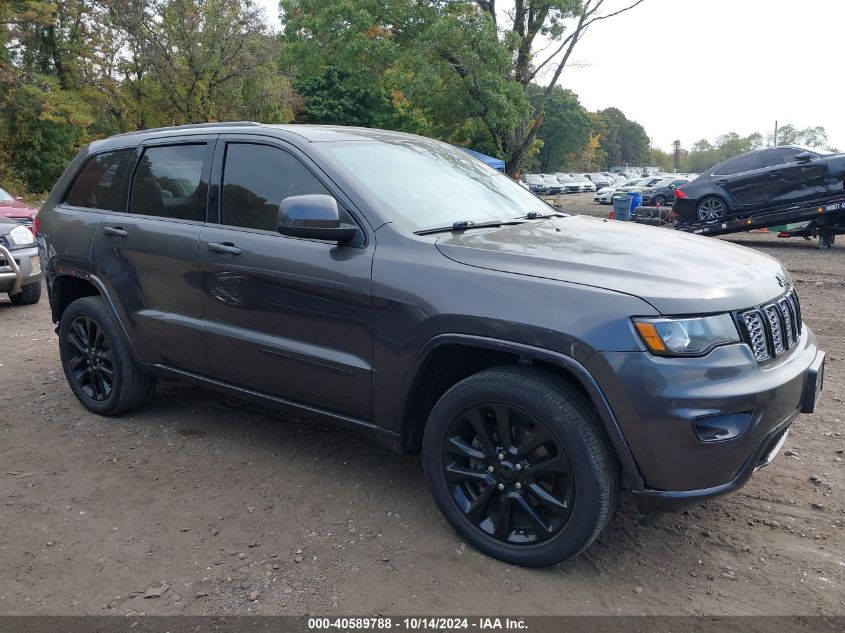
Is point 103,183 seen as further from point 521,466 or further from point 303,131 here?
point 521,466

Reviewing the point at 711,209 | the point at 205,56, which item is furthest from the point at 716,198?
the point at 205,56

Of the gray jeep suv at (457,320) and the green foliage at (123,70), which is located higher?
the green foliage at (123,70)

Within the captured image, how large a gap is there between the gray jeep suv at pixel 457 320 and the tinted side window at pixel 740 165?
38.4ft

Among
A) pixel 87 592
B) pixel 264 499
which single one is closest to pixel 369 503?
pixel 264 499

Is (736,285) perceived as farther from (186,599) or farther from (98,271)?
(98,271)

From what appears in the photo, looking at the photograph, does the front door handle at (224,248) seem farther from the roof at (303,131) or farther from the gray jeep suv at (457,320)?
the roof at (303,131)

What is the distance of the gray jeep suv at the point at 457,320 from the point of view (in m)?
2.62

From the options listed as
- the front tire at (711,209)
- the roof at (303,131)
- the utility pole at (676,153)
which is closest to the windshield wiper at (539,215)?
the roof at (303,131)

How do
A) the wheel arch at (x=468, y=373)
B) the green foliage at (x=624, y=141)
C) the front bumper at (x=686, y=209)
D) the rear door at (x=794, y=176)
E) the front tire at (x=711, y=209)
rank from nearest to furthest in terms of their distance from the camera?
the wheel arch at (x=468, y=373)
the rear door at (x=794, y=176)
the front tire at (x=711, y=209)
the front bumper at (x=686, y=209)
the green foliage at (x=624, y=141)

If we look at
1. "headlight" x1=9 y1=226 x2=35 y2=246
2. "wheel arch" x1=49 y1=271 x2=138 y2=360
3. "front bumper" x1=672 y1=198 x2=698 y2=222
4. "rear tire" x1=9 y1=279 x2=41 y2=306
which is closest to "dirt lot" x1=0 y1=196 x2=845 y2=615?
"wheel arch" x1=49 y1=271 x2=138 y2=360

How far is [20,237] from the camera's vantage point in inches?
323

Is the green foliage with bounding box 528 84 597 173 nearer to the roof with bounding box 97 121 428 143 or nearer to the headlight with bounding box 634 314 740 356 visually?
the roof with bounding box 97 121 428 143

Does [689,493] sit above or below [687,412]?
below

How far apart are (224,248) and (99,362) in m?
1.54
